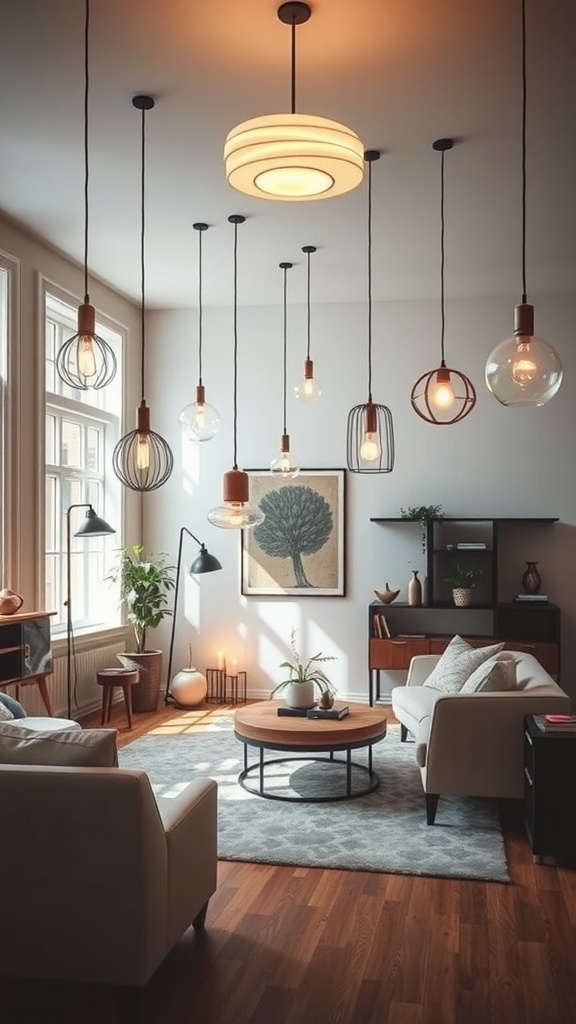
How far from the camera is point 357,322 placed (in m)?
8.15

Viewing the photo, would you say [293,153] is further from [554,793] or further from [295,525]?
[295,525]

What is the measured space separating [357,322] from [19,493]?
3585 millimetres

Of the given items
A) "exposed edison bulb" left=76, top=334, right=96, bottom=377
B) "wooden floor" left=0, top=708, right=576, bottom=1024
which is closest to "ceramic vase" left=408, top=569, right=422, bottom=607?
"wooden floor" left=0, top=708, right=576, bottom=1024

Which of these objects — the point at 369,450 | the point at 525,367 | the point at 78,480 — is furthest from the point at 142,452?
the point at 78,480

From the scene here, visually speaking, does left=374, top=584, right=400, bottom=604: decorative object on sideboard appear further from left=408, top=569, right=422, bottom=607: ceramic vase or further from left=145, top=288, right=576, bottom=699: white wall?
left=145, top=288, right=576, bottom=699: white wall

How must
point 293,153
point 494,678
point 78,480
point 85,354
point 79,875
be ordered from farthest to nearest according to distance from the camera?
point 78,480 → point 494,678 → point 85,354 → point 79,875 → point 293,153

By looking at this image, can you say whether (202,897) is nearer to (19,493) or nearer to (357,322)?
(19,493)

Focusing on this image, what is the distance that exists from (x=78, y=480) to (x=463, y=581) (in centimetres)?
341

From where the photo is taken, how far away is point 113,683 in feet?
22.2

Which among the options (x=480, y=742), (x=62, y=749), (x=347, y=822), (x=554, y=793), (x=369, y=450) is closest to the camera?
(x=62, y=749)

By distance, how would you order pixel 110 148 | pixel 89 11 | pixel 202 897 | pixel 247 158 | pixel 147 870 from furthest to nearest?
pixel 110 148, pixel 89 11, pixel 202 897, pixel 147 870, pixel 247 158

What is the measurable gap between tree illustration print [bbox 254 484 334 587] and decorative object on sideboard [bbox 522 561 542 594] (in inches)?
70.1

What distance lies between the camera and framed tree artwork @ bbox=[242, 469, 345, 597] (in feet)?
26.6

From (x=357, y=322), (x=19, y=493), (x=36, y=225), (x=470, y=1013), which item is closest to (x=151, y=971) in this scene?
(x=470, y=1013)
